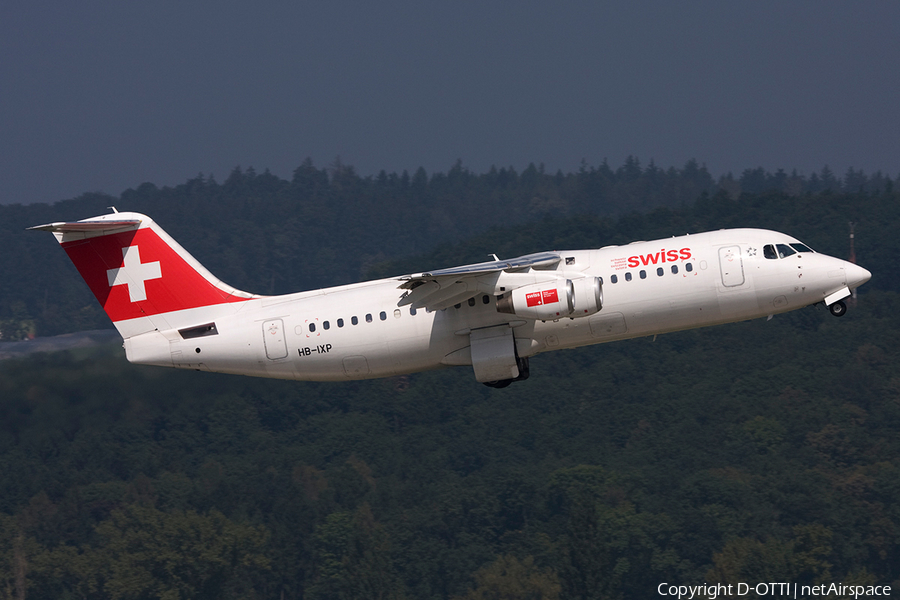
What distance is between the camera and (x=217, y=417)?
354 feet

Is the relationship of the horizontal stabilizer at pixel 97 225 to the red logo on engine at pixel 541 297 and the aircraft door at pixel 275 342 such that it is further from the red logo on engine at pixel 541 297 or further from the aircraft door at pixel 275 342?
the red logo on engine at pixel 541 297

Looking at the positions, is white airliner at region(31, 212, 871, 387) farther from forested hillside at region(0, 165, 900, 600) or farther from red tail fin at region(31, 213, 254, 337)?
forested hillside at region(0, 165, 900, 600)

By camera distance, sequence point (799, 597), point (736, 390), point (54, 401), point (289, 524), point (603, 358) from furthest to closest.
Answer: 1. point (603, 358)
2. point (736, 390)
3. point (289, 524)
4. point (799, 597)
5. point (54, 401)

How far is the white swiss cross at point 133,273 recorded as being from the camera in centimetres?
2977

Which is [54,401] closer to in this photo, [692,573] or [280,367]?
[280,367]

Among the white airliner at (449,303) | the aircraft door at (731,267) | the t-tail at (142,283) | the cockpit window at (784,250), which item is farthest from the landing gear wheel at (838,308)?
the t-tail at (142,283)

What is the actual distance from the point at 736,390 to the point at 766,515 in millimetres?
20041

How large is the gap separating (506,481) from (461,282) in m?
76.5

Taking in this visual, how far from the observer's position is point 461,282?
27.0m

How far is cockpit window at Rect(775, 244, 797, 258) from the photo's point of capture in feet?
89.8

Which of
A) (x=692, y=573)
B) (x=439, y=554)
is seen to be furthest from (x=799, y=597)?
(x=439, y=554)

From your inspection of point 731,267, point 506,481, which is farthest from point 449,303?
point 506,481

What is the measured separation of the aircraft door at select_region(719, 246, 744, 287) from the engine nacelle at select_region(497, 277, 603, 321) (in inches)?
115

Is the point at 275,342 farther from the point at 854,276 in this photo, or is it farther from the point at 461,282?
the point at 854,276
